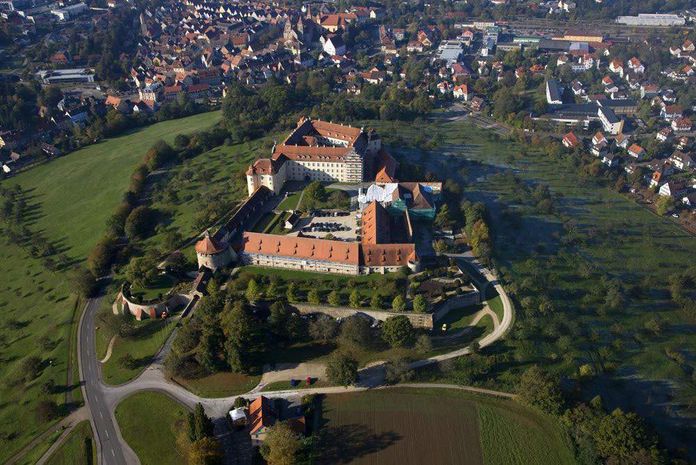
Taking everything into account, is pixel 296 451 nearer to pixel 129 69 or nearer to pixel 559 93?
pixel 559 93

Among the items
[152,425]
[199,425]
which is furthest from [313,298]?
[152,425]

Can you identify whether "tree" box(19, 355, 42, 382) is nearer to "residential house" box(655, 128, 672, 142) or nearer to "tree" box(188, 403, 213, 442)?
"tree" box(188, 403, 213, 442)

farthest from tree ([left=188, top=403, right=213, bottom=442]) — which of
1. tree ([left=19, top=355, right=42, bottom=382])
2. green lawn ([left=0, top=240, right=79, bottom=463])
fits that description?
tree ([left=19, top=355, right=42, bottom=382])

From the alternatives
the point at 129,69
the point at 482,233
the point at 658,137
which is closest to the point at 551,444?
the point at 482,233

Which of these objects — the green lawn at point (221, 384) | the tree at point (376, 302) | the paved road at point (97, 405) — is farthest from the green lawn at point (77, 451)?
the tree at point (376, 302)

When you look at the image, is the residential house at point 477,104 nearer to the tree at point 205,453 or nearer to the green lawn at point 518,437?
the green lawn at point 518,437

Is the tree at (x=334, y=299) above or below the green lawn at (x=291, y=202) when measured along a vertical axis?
above
